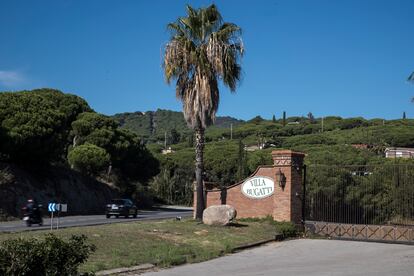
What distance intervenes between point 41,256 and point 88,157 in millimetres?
45932

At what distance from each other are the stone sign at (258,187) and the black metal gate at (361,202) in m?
1.55

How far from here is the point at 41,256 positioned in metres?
9.55

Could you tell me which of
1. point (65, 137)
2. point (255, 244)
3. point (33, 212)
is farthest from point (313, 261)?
point (65, 137)

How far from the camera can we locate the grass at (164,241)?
14836 mm

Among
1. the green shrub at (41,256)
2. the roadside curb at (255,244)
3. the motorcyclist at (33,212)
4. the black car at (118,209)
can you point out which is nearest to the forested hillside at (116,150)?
the black car at (118,209)

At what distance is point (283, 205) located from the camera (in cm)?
2325

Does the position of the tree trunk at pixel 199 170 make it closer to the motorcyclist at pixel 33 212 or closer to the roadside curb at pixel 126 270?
the motorcyclist at pixel 33 212

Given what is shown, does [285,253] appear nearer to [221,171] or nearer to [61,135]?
[61,135]

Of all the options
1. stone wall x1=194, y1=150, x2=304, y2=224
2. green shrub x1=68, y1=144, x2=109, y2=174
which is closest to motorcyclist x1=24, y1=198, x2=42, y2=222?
stone wall x1=194, y1=150, x2=304, y2=224

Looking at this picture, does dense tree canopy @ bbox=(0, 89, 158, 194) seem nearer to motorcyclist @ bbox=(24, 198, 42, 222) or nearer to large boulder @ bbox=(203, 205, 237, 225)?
motorcyclist @ bbox=(24, 198, 42, 222)

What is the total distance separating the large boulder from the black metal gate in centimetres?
351

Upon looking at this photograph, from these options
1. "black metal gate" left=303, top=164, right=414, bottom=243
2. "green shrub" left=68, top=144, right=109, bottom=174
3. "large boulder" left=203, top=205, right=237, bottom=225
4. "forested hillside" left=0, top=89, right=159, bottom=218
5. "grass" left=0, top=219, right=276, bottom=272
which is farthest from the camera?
"green shrub" left=68, top=144, right=109, bottom=174

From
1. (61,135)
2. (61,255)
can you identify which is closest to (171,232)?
(61,255)

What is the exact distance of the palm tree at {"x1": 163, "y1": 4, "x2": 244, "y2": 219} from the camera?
79.4 ft
